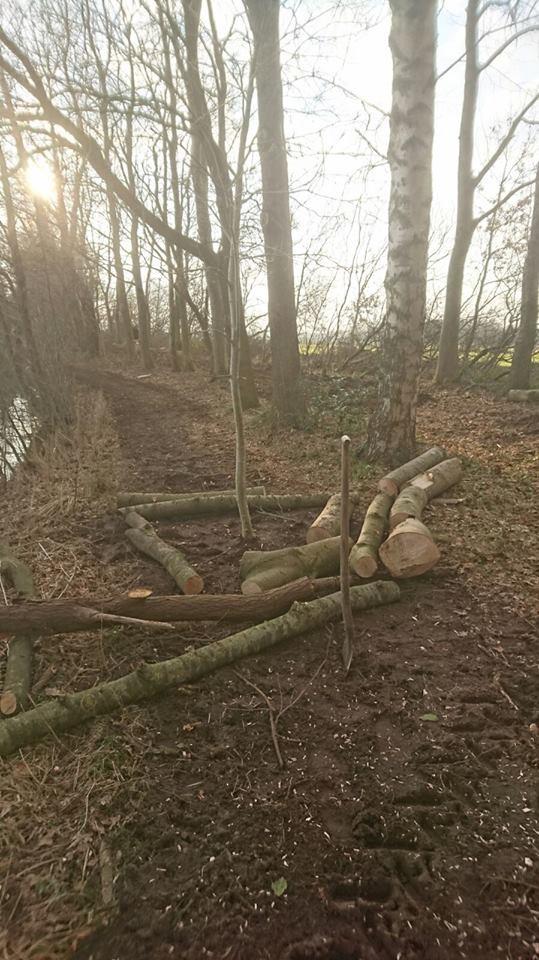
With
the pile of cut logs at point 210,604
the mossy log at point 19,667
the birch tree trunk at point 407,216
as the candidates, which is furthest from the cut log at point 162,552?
the birch tree trunk at point 407,216

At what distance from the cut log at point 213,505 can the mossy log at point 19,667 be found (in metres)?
1.54

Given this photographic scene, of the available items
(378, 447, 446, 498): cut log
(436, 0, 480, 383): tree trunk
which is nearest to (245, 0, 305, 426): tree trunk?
(378, 447, 446, 498): cut log

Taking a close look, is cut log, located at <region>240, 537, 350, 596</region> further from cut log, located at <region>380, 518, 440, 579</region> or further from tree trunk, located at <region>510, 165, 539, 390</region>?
tree trunk, located at <region>510, 165, 539, 390</region>

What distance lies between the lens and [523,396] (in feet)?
29.8

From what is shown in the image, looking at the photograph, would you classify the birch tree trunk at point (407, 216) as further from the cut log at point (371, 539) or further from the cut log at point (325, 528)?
the cut log at point (325, 528)

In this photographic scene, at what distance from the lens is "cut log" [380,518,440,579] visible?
3.79 metres

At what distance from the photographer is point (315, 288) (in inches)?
639

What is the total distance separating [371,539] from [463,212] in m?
10.2

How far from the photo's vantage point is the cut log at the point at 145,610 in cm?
310

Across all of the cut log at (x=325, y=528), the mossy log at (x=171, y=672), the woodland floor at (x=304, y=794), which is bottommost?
the woodland floor at (x=304, y=794)

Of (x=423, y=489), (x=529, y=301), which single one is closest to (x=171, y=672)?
(x=423, y=489)

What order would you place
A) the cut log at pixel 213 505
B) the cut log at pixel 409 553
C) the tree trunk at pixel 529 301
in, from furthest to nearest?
1. the tree trunk at pixel 529 301
2. the cut log at pixel 213 505
3. the cut log at pixel 409 553

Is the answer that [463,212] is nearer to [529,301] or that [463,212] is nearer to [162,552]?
[529,301]

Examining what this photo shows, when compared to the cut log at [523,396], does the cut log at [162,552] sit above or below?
below
